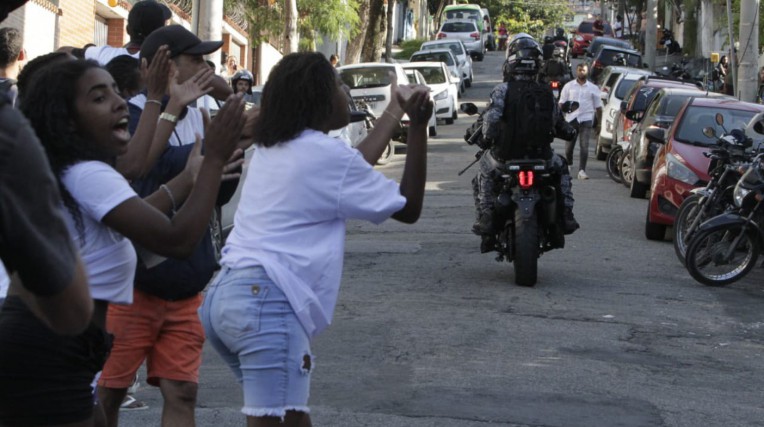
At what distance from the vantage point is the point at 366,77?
27797 mm

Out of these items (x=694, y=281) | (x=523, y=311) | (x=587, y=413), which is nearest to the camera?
(x=587, y=413)

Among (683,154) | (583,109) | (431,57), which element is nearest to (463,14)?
(431,57)

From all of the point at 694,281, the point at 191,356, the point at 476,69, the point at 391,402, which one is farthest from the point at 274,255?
the point at 476,69

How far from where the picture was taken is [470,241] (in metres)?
14.1

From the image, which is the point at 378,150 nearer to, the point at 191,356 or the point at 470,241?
the point at 191,356

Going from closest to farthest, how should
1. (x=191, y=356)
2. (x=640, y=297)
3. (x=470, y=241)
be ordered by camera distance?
(x=191, y=356) < (x=640, y=297) < (x=470, y=241)

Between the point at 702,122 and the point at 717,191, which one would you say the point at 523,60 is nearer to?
the point at 717,191

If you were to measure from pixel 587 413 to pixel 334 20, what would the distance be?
86.8 ft

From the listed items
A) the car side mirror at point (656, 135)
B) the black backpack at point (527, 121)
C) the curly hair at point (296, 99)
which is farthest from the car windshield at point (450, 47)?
the curly hair at point (296, 99)

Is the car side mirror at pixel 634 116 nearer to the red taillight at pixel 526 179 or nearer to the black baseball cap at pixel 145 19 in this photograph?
the red taillight at pixel 526 179

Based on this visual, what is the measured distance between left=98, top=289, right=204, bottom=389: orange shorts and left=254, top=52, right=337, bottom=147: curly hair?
1055 mm

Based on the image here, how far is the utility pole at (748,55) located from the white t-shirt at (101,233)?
25.1 meters

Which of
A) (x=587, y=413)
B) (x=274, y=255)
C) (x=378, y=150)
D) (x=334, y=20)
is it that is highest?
(x=334, y=20)

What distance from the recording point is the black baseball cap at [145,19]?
650 centimetres
